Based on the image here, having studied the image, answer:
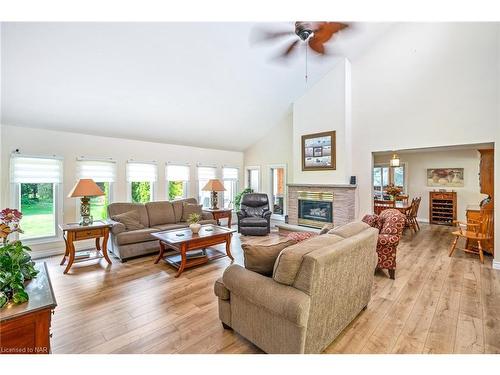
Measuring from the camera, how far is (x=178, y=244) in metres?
3.28

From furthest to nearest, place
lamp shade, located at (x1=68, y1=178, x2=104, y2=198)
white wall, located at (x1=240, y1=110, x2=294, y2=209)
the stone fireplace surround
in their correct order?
white wall, located at (x1=240, y1=110, x2=294, y2=209) < the stone fireplace surround < lamp shade, located at (x1=68, y1=178, x2=104, y2=198)

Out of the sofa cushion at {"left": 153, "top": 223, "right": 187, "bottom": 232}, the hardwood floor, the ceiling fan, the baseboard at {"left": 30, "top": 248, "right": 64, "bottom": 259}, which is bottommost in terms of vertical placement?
the hardwood floor

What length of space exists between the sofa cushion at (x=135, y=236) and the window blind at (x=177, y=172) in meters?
1.98

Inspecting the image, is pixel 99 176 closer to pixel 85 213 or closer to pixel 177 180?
pixel 85 213

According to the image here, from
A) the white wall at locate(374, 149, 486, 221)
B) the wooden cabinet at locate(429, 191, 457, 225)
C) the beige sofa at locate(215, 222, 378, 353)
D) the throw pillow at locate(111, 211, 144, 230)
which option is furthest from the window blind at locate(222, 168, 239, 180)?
the wooden cabinet at locate(429, 191, 457, 225)

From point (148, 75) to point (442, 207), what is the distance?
326 inches

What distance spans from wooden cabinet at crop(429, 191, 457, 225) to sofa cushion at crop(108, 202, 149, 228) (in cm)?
794

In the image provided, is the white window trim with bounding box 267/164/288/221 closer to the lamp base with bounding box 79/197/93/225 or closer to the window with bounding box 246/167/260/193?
the window with bounding box 246/167/260/193

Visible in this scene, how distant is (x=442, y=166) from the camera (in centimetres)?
681

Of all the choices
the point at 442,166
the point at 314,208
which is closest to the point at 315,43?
the point at 314,208

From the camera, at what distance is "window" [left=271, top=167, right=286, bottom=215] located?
6.75 meters

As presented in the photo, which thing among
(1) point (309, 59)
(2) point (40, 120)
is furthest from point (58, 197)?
(1) point (309, 59)

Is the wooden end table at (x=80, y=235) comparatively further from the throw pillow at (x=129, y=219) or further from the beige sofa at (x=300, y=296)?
the beige sofa at (x=300, y=296)

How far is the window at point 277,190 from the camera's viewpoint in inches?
266
